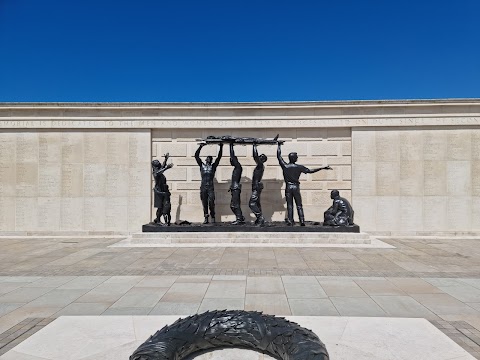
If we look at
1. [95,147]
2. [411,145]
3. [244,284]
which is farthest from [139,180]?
[411,145]

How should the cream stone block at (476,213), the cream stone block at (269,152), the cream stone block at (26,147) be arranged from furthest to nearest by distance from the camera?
the cream stone block at (269,152), the cream stone block at (26,147), the cream stone block at (476,213)

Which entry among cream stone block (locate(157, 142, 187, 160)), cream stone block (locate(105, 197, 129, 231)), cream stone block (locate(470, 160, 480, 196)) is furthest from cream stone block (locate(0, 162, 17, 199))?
cream stone block (locate(470, 160, 480, 196))

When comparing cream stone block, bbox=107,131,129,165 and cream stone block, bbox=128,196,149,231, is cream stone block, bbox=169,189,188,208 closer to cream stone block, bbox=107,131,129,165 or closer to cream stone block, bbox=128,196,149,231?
cream stone block, bbox=128,196,149,231

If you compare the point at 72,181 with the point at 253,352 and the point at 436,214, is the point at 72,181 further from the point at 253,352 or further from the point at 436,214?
the point at 436,214

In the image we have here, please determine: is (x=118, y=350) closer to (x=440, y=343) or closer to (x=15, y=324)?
(x=15, y=324)

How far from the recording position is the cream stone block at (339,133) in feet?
50.6

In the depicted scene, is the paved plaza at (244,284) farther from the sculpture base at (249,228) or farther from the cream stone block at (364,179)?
the cream stone block at (364,179)

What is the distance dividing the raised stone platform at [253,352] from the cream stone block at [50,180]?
12.2 meters

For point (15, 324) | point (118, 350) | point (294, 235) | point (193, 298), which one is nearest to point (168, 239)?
point (294, 235)

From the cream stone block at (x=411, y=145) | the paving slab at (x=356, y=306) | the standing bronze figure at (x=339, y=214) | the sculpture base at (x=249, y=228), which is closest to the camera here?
the paving slab at (x=356, y=306)

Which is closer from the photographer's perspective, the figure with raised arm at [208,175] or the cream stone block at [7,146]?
the figure with raised arm at [208,175]

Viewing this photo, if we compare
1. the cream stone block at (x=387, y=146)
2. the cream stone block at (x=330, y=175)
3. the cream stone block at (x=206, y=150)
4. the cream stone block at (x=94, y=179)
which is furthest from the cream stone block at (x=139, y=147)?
the cream stone block at (x=387, y=146)

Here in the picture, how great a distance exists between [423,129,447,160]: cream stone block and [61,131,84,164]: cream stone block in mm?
15704

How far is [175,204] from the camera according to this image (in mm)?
15508
